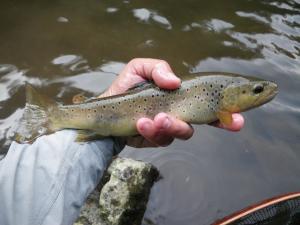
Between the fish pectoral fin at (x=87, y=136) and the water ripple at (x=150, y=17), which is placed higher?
the fish pectoral fin at (x=87, y=136)

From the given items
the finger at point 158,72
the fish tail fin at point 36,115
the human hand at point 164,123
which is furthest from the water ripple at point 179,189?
the fish tail fin at point 36,115

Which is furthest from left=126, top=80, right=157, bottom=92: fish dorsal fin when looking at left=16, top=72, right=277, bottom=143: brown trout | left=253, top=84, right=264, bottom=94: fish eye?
left=253, top=84, right=264, bottom=94: fish eye

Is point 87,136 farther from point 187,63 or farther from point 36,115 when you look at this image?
point 187,63

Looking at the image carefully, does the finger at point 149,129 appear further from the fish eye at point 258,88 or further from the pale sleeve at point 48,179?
the fish eye at point 258,88

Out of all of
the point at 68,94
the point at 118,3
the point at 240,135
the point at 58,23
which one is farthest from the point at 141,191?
the point at 118,3

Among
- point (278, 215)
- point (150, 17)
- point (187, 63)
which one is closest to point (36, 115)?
point (278, 215)

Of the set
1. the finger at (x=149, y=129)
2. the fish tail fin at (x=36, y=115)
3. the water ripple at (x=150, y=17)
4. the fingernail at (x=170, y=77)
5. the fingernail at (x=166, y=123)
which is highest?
the fingernail at (x=170, y=77)

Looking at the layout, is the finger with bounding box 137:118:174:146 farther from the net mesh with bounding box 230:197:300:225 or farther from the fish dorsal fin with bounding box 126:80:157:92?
the net mesh with bounding box 230:197:300:225
